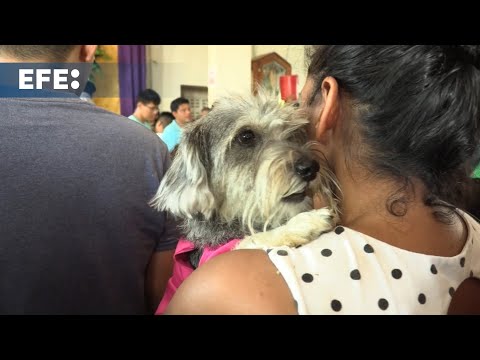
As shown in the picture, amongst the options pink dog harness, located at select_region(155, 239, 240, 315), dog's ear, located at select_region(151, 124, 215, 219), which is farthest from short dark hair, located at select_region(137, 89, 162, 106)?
pink dog harness, located at select_region(155, 239, 240, 315)

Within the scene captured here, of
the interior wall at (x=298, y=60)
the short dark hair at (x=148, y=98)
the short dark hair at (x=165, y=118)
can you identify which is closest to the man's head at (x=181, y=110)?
the short dark hair at (x=165, y=118)

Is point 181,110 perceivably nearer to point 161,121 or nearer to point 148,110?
point 161,121

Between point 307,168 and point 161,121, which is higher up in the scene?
point 161,121

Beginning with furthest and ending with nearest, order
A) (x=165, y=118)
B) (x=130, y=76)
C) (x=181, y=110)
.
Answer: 1. (x=130, y=76)
2. (x=165, y=118)
3. (x=181, y=110)

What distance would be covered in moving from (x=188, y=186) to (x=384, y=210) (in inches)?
31.3

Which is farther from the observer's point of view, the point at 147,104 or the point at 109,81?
the point at 109,81

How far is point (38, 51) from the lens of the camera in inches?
49.8

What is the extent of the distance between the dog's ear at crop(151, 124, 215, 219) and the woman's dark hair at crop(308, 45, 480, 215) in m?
0.70

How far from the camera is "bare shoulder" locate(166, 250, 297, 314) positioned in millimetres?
872

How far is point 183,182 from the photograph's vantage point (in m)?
1.61

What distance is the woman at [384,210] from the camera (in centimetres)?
90

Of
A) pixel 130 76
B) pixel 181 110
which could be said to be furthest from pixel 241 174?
pixel 130 76

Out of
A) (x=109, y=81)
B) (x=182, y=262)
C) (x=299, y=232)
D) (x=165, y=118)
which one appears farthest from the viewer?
(x=109, y=81)

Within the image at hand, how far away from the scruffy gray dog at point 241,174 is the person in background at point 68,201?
205 mm
